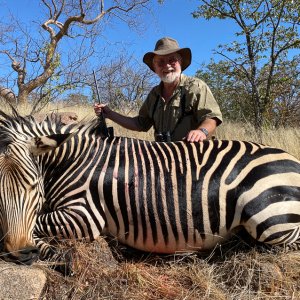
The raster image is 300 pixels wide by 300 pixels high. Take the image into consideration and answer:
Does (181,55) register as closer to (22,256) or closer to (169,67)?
(169,67)

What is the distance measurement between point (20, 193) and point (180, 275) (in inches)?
45.6

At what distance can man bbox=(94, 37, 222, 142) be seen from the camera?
3.65 metres

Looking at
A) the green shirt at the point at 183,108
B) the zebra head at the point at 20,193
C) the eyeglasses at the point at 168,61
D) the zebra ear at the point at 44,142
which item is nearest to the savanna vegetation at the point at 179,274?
the zebra head at the point at 20,193

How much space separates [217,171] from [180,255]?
636mm

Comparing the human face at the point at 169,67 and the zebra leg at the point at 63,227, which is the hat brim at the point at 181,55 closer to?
the human face at the point at 169,67

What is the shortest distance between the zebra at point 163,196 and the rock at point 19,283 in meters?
0.29

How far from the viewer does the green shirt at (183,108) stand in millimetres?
3641

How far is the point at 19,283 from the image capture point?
205 centimetres

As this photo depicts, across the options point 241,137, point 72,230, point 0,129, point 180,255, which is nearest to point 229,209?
point 180,255

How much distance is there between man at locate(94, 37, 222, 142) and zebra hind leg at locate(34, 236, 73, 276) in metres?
1.59

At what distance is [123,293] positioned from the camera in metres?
2.22

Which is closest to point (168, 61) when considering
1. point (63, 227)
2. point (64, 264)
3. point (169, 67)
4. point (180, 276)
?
point (169, 67)

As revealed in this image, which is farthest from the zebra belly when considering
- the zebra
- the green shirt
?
the green shirt

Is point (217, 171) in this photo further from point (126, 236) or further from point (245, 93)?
point (245, 93)
